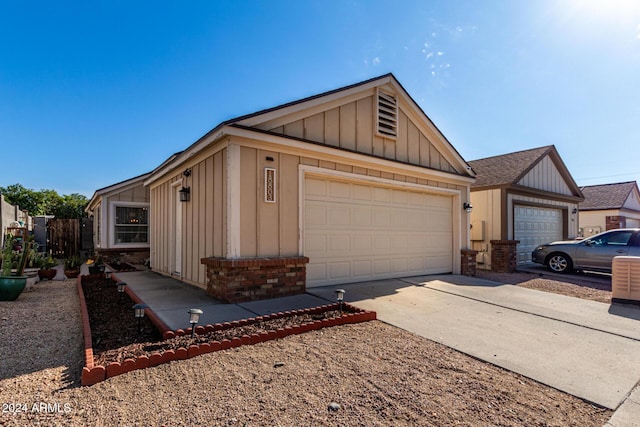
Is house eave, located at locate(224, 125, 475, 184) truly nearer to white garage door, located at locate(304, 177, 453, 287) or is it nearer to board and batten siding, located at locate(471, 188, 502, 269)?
white garage door, located at locate(304, 177, 453, 287)

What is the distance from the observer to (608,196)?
1939 cm

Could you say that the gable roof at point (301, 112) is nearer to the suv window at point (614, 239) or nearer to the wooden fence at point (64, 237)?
the suv window at point (614, 239)

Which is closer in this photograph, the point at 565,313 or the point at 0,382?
the point at 0,382

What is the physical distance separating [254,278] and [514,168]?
11118mm

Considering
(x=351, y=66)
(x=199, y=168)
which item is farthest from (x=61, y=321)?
(x=351, y=66)

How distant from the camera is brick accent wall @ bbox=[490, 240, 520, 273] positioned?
34.8ft

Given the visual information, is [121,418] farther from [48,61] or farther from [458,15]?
[48,61]

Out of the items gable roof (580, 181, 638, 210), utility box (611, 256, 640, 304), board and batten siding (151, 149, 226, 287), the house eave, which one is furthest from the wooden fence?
gable roof (580, 181, 638, 210)

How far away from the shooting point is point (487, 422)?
7.38 feet

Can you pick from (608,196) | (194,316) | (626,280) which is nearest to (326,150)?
(194,316)

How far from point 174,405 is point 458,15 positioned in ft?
28.4

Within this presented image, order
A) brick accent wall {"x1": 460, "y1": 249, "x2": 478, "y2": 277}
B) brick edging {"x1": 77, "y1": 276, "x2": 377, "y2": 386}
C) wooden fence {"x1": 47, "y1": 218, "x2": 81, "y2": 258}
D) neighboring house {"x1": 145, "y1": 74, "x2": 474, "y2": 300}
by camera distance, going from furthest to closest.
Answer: wooden fence {"x1": 47, "y1": 218, "x2": 81, "y2": 258}, brick accent wall {"x1": 460, "y1": 249, "x2": 478, "y2": 277}, neighboring house {"x1": 145, "y1": 74, "x2": 474, "y2": 300}, brick edging {"x1": 77, "y1": 276, "x2": 377, "y2": 386}

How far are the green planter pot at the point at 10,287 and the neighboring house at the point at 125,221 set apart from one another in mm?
5968

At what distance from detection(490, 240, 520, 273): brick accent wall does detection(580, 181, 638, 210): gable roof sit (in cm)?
1229
